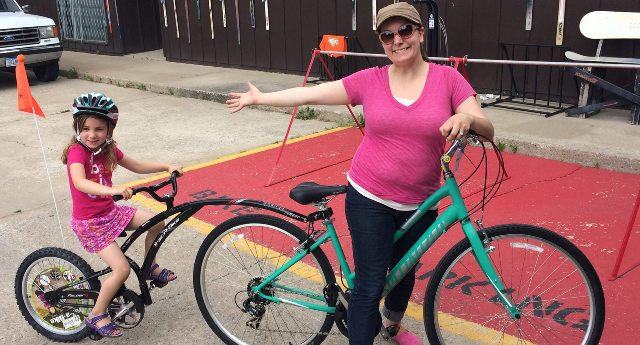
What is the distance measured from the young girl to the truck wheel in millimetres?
11409

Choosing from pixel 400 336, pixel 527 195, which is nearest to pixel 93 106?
pixel 400 336

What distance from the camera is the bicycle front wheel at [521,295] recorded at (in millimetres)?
2750

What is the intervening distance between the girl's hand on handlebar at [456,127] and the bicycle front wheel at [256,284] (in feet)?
3.16

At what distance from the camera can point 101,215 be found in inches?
135

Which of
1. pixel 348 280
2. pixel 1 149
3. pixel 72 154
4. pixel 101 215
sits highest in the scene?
pixel 72 154

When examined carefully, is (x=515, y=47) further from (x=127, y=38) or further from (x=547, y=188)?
(x=127, y=38)

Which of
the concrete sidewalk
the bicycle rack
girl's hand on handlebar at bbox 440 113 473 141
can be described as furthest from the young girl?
the bicycle rack

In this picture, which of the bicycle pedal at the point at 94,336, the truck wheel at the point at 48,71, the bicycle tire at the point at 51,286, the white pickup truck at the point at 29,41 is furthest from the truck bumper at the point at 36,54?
the bicycle pedal at the point at 94,336

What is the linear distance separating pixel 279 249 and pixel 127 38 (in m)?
15.3

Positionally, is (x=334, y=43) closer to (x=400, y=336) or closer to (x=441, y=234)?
(x=400, y=336)

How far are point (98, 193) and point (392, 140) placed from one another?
1.50m

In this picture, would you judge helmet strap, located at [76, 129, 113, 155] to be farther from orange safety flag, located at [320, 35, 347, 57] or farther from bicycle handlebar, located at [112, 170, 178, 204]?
orange safety flag, located at [320, 35, 347, 57]

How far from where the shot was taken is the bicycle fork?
2.71 meters

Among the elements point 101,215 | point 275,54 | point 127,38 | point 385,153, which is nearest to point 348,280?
point 385,153
